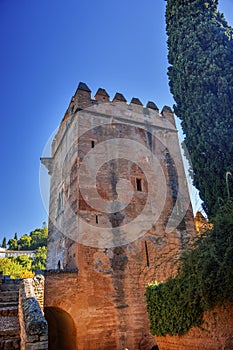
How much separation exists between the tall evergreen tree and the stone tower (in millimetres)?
2477

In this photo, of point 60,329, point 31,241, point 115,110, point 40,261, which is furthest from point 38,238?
point 115,110

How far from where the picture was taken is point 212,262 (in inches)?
179

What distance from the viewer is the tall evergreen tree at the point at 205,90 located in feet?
19.8

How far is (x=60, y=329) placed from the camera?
1004 cm

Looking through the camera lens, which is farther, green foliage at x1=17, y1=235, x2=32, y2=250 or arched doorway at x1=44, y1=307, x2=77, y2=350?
green foliage at x1=17, y1=235, x2=32, y2=250

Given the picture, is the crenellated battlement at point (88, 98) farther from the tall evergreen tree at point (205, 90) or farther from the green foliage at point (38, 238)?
the green foliage at point (38, 238)

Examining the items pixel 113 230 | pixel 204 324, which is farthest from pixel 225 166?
pixel 113 230

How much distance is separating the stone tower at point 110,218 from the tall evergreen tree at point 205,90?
2.48 m

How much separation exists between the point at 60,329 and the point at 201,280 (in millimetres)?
7844

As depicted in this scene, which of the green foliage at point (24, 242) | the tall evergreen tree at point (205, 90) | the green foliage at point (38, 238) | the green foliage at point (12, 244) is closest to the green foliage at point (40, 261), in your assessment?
the green foliage at point (38, 238)

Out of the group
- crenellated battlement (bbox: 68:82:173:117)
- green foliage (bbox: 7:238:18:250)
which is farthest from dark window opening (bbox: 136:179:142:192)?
green foliage (bbox: 7:238:18:250)

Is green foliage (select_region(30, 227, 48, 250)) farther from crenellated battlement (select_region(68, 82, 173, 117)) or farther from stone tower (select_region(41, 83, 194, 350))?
crenellated battlement (select_region(68, 82, 173, 117))

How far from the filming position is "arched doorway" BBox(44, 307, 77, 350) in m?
8.58

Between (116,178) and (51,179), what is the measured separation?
5.76 meters
